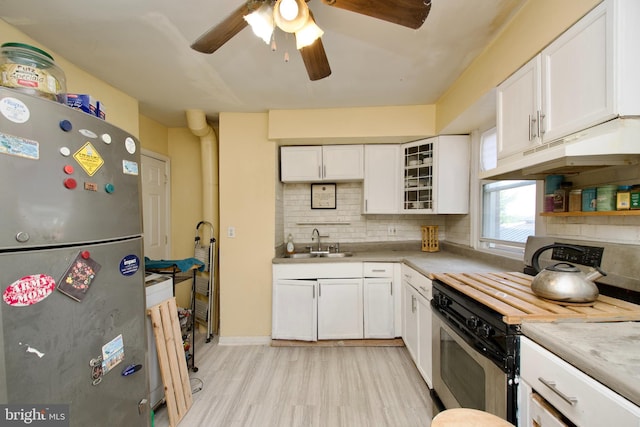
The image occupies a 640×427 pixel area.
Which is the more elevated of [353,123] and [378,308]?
[353,123]

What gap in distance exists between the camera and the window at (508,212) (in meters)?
1.83

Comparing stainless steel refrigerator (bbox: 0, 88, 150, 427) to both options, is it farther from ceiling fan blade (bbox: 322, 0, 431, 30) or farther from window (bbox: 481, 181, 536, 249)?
window (bbox: 481, 181, 536, 249)

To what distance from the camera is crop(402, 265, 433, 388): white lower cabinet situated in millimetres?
1826

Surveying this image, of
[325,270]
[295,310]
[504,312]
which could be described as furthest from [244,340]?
[504,312]

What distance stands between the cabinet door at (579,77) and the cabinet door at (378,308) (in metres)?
1.77

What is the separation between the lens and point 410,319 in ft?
7.26

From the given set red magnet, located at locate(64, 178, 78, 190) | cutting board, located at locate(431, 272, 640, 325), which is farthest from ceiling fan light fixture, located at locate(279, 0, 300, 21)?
cutting board, located at locate(431, 272, 640, 325)

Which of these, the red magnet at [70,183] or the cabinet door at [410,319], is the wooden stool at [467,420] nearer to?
the cabinet door at [410,319]

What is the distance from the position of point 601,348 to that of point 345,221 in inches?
94.4

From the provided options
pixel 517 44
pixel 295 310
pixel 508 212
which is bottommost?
pixel 295 310

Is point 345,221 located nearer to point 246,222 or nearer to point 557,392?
point 246,222

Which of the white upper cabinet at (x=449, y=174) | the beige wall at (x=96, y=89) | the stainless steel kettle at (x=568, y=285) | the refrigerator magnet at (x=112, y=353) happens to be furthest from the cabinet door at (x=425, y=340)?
the beige wall at (x=96, y=89)

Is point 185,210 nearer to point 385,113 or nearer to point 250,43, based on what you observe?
point 250,43

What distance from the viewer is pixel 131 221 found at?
1.15 meters
